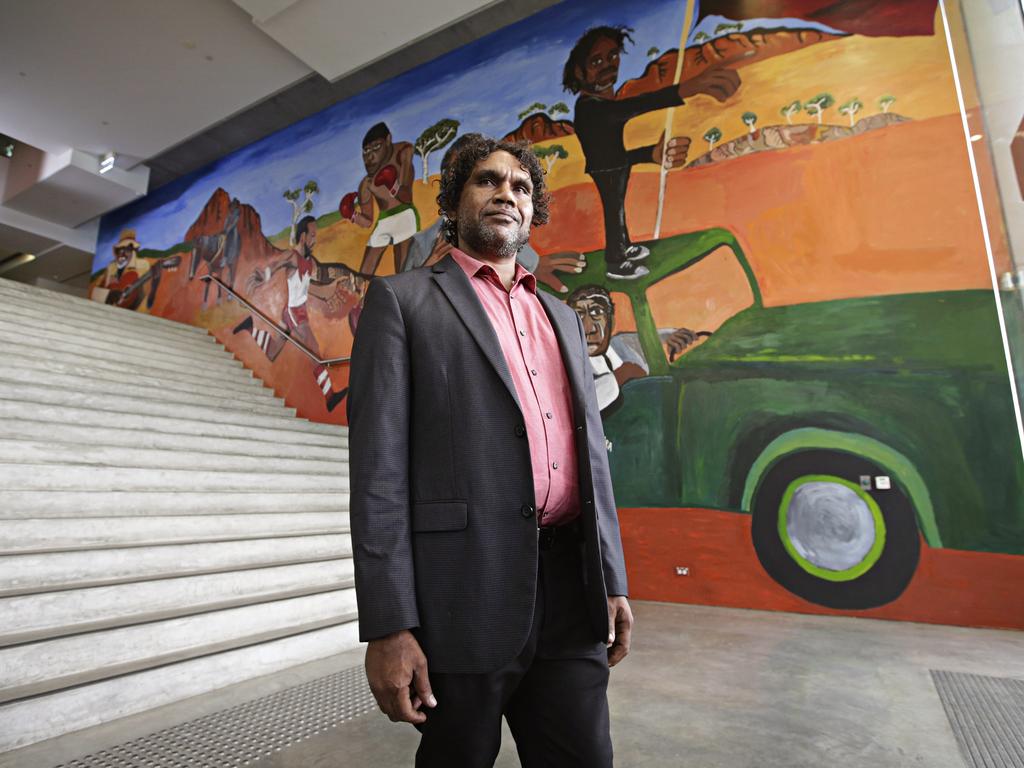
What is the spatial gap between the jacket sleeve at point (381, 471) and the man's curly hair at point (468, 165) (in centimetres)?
37

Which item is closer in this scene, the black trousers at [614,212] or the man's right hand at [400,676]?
the man's right hand at [400,676]

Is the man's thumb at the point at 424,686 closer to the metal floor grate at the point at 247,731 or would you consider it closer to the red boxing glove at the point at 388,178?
the metal floor grate at the point at 247,731

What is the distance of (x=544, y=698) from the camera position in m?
1.06

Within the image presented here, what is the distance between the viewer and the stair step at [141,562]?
2.51 m

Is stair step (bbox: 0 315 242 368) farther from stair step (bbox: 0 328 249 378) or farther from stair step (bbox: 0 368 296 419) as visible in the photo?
stair step (bbox: 0 368 296 419)

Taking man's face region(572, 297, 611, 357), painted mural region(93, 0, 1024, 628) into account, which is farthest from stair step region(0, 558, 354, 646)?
man's face region(572, 297, 611, 357)

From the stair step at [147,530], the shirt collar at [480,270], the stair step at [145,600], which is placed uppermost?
the shirt collar at [480,270]

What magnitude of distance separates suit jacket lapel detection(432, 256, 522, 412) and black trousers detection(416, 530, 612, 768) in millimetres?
350

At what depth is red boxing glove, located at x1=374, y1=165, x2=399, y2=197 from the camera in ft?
24.3

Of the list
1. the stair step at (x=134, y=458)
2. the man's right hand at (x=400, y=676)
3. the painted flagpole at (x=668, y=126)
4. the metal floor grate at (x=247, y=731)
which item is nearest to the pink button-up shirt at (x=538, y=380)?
the man's right hand at (x=400, y=676)

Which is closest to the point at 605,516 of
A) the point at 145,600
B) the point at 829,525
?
the point at 145,600

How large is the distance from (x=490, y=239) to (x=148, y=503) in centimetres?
319

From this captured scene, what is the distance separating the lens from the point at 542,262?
5871 mm

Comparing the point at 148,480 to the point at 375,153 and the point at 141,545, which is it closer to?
the point at 141,545
